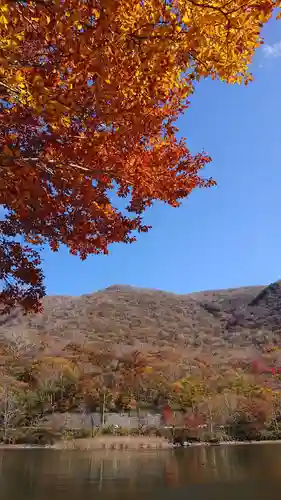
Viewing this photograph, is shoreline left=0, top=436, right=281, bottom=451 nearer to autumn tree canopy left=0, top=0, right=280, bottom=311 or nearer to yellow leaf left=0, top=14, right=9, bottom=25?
autumn tree canopy left=0, top=0, right=280, bottom=311

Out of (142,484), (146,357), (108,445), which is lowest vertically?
(108,445)

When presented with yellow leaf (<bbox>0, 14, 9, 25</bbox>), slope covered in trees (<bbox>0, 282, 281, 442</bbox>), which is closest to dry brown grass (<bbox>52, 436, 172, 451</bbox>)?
slope covered in trees (<bbox>0, 282, 281, 442</bbox>)

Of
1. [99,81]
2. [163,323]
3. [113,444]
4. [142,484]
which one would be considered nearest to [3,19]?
[99,81]

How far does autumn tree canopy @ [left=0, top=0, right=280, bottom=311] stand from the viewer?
3.36m

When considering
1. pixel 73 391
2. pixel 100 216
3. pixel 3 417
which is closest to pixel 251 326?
pixel 73 391

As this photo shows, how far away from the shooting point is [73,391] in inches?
1624

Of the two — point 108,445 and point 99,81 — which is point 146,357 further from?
point 99,81

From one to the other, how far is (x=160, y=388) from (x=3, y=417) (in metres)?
17.3

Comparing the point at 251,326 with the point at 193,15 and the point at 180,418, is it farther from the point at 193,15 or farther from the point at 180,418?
the point at 193,15

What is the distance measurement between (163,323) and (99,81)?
8344 cm

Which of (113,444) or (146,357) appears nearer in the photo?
(113,444)

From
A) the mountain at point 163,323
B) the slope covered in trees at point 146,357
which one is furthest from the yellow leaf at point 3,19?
the mountain at point 163,323

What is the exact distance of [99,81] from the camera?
3469 mm

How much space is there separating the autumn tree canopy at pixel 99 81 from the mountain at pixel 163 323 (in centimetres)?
5150
